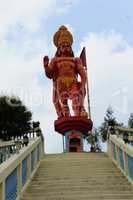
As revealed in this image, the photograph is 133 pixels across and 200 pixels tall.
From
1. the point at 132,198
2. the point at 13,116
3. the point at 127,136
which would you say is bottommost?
the point at 132,198

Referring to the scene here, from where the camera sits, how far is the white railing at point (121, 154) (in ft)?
29.0

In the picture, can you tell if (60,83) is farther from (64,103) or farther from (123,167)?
(123,167)

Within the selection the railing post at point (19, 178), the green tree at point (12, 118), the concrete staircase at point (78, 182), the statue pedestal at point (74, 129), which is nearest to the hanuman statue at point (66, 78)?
the statue pedestal at point (74, 129)

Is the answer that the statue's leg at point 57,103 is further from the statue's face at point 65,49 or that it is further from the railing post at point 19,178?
the railing post at point 19,178

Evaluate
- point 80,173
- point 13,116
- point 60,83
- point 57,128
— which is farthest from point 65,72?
point 80,173

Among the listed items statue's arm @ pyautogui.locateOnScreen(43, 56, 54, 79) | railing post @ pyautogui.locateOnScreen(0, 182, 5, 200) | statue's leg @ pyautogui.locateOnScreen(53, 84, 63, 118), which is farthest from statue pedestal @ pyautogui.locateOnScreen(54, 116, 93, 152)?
railing post @ pyautogui.locateOnScreen(0, 182, 5, 200)

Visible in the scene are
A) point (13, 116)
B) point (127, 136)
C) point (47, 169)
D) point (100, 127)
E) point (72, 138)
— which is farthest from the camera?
point (100, 127)

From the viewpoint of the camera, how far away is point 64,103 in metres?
19.4

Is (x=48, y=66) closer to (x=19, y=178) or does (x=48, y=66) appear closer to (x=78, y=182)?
(x=78, y=182)

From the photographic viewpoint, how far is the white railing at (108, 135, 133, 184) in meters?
8.84

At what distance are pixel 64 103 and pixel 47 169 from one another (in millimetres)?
9096

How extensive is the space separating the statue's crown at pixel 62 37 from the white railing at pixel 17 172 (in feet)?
34.2

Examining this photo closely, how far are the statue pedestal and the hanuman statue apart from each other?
0.56m

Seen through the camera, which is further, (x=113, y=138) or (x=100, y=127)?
(x=100, y=127)
